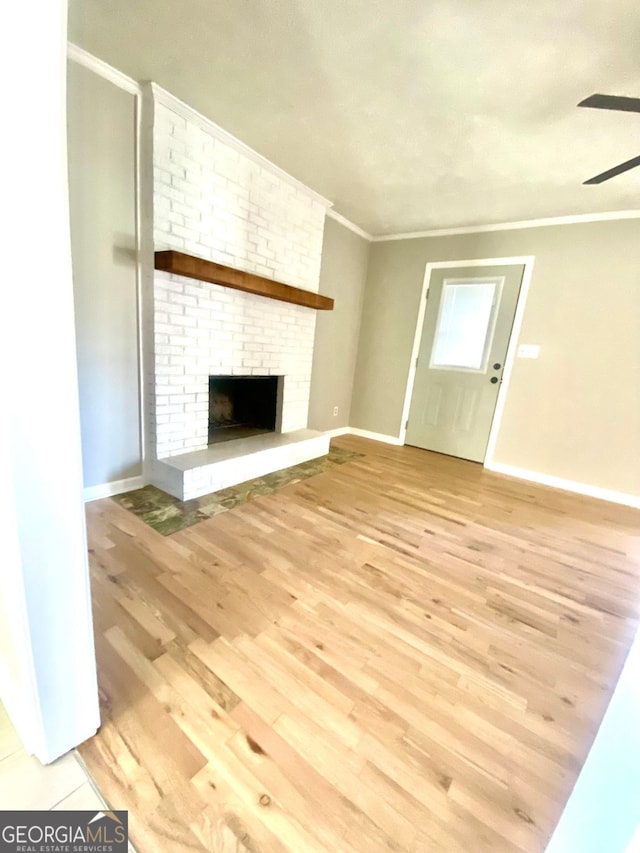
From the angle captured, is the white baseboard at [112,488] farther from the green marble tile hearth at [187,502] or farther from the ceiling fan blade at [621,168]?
the ceiling fan blade at [621,168]

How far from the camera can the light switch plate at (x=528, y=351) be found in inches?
135

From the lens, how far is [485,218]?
3.39 m

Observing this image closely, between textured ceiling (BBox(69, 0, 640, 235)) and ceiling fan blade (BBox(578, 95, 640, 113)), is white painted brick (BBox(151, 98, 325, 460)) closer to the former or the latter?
textured ceiling (BBox(69, 0, 640, 235))

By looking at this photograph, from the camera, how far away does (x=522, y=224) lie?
3.38 m

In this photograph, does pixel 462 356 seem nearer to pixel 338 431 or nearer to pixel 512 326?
pixel 512 326

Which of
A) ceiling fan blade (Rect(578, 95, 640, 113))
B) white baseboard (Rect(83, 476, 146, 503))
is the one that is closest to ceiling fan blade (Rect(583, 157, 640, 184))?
ceiling fan blade (Rect(578, 95, 640, 113))

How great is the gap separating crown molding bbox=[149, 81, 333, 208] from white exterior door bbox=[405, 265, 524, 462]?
189cm

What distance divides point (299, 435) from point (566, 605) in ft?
7.96

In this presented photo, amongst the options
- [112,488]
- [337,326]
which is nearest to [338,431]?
[337,326]

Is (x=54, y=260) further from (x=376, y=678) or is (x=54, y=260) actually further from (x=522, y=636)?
(x=522, y=636)

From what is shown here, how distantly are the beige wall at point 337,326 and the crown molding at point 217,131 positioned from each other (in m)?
0.80

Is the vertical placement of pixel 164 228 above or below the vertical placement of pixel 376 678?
above

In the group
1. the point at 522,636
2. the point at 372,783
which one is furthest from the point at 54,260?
the point at 522,636

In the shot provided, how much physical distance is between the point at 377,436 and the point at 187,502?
2837 mm
